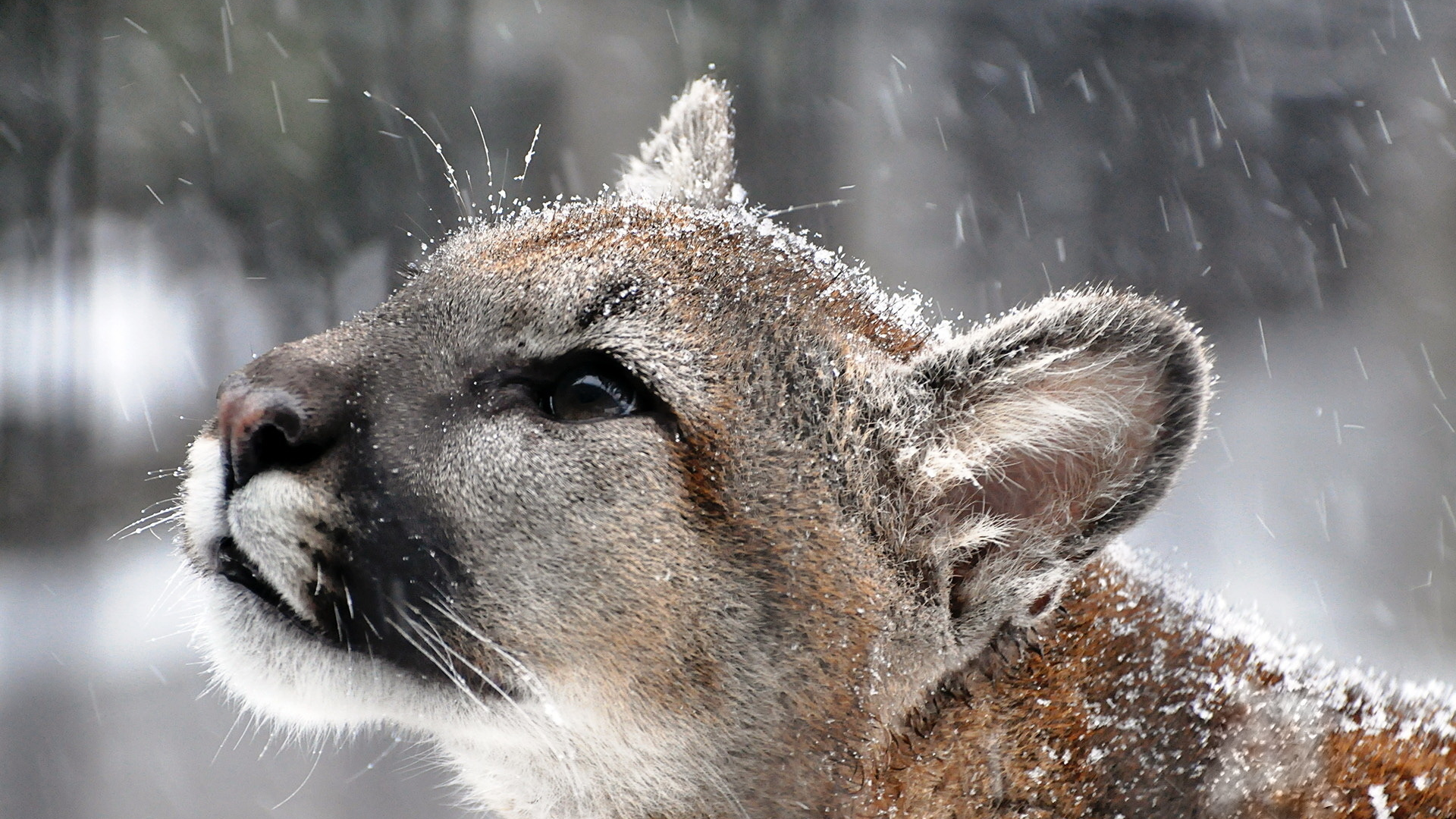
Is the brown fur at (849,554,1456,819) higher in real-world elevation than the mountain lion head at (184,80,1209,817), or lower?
lower

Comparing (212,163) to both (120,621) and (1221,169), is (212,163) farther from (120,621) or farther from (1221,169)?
(1221,169)

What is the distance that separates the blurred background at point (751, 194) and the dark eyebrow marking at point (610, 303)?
2737mm

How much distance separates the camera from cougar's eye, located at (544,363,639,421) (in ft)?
7.48

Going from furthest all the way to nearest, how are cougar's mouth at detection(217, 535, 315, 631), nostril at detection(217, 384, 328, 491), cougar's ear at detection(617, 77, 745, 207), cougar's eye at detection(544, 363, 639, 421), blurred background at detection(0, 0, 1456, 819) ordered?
blurred background at detection(0, 0, 1456, 819)
cougar's ear at detection(617, 77, 745, 207)
cougar's eye at detection(544, 363, 639, 421)
cougar's mouth at detection(217, 535, 315, 631)
nostril at detection(217, 384, 328, 491)

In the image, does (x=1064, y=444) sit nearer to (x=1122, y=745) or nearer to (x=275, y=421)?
(x=1122, y=745)

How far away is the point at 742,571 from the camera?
220 centimetres

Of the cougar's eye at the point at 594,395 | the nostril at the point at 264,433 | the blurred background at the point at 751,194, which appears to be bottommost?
the blurred background at the point at 751,194

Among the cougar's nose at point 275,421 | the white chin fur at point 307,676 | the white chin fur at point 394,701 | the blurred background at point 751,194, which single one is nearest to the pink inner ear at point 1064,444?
the white chin fur at point 394,701

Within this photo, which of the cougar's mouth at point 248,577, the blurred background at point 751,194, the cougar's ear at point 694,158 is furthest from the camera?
the blurred background at point 751,194

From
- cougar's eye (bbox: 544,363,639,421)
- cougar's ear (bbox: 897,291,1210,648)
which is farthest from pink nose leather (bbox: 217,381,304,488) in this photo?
cougar's ear (bbox: 897,291,1210,648)

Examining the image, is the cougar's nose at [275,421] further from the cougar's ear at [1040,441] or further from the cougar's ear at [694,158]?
the cougar's ear at [694,158]

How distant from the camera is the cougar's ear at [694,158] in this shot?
350 cm

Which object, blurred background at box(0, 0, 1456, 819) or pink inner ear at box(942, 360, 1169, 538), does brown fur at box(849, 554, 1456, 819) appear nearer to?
pink inner ear at box(942, 360, 1169, 538)

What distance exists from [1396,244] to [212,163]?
9237 millimetres
